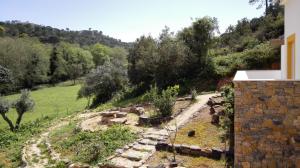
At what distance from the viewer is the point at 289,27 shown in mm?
8562

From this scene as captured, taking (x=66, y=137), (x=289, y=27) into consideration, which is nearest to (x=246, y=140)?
(x=289, y=27)

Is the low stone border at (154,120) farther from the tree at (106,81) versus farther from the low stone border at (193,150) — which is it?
the tree at (106,81)

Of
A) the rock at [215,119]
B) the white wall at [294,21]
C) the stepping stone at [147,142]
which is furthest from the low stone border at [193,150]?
the white wall at [294,21]

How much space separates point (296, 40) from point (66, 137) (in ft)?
31.5

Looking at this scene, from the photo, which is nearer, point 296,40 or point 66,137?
point 296,40

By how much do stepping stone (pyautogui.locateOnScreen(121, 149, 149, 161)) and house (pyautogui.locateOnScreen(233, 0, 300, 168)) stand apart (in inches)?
149

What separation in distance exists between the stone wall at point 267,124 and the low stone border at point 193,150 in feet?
7.69

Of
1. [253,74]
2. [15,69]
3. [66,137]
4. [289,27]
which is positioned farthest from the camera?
[15,69]

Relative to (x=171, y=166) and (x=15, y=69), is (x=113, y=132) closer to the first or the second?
(x=171, y=166)

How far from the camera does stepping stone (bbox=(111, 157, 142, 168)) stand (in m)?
8.51

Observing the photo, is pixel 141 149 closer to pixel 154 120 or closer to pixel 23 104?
pixel 154 120

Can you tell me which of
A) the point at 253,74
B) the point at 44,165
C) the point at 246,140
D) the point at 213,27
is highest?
the point at 213,27

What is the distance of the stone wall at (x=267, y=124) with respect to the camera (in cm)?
561

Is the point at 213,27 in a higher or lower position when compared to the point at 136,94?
higher
